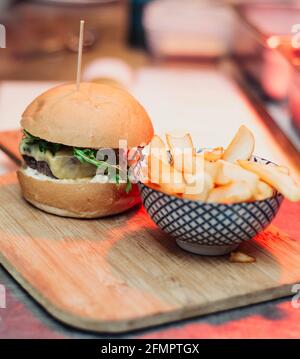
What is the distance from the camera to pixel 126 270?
56.4 inches

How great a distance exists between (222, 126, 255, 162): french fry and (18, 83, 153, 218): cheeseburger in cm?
22

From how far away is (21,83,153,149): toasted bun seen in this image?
162 centimetres

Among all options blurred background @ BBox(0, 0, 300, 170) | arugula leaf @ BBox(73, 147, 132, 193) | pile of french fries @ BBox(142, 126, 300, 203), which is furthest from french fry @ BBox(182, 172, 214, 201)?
blurred background @ BBox(0, 0, 300, 170)

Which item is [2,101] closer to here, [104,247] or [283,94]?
[283,94]

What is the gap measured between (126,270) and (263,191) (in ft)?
0.94

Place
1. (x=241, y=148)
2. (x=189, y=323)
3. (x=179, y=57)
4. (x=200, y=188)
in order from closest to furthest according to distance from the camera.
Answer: (x=189, y=323), (x=200, y=188), (x=241, y=148), (x=179, y=57)

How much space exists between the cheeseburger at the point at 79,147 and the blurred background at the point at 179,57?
0.66m

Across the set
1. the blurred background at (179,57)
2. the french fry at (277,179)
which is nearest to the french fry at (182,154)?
the french fry at (277,179)

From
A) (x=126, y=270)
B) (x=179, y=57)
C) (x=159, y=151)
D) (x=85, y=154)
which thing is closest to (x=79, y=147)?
(x=85, y=154)

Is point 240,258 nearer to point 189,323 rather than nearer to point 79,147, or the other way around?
point 189,323

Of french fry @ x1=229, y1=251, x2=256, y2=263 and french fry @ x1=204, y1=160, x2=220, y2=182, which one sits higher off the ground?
french fry @ x1=204, y1=160, x2=220, y2=182

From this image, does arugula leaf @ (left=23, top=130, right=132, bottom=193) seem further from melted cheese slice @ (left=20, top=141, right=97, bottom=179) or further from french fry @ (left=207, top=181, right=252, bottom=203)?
french fry @ (left=207, top=181, right=252, bottom=203)

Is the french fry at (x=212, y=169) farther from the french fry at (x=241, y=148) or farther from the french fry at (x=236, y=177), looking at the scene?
the french fry at (x=241, y=148)

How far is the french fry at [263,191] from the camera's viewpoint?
1.42 metres
